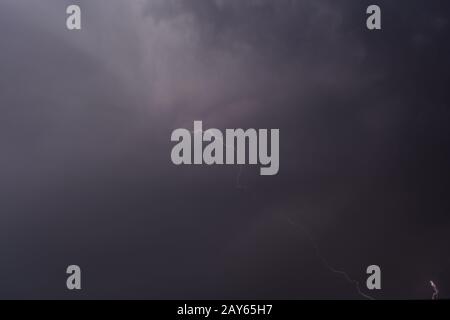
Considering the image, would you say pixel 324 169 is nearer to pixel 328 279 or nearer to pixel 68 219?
pixel 328 279

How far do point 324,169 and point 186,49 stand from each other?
1.38 meters

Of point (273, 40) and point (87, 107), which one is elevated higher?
point (273, 40)

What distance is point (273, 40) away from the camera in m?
3.37

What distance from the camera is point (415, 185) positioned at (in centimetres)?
338

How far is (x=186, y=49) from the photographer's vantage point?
11.1 feet

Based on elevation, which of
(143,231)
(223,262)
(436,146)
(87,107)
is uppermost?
(87,107)

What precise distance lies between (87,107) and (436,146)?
264 cm

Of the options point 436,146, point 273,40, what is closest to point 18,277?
point 273,40

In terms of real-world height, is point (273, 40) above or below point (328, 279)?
above

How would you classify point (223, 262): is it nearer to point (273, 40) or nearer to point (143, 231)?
point (143, 231)

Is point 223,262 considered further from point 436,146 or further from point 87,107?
point 436,146

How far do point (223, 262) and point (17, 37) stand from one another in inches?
90.4
